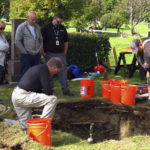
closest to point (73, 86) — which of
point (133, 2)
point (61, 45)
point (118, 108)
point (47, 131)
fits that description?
point (61, 45)

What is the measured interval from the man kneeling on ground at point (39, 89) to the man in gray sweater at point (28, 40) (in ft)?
9.03

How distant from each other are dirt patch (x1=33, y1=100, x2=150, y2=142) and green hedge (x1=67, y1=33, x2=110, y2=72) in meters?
4.63

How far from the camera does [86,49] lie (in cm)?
1282

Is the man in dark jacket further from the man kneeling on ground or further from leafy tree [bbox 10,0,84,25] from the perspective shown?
leafy tree [bbox 10,0,84,25]

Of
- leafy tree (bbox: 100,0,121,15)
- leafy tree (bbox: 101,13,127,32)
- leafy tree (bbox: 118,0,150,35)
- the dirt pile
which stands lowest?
the dirt pile

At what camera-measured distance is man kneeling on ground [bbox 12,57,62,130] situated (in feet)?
17.4

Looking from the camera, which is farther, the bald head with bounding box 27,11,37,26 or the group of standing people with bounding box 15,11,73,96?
the group of standing people with bounding box 15,11,73,96

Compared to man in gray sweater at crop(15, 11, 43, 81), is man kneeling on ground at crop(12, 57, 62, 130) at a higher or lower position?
lower

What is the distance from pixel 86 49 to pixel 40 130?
8.28 metres

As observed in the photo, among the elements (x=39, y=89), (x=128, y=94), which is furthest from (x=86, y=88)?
(x=39, y=89)

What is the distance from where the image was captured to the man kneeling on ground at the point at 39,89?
531 centimetres

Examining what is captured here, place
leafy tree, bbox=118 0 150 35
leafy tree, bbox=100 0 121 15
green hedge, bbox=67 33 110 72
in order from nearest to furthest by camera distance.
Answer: green hedge, bbox=67 33 110 72
leafy tree, bbox=118 0 150 35
leafy tree, bbox=100 0 121 15

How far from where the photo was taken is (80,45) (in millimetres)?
12578

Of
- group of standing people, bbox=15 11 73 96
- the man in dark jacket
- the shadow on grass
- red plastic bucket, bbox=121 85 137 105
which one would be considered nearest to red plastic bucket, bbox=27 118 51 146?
the shadow on grass
